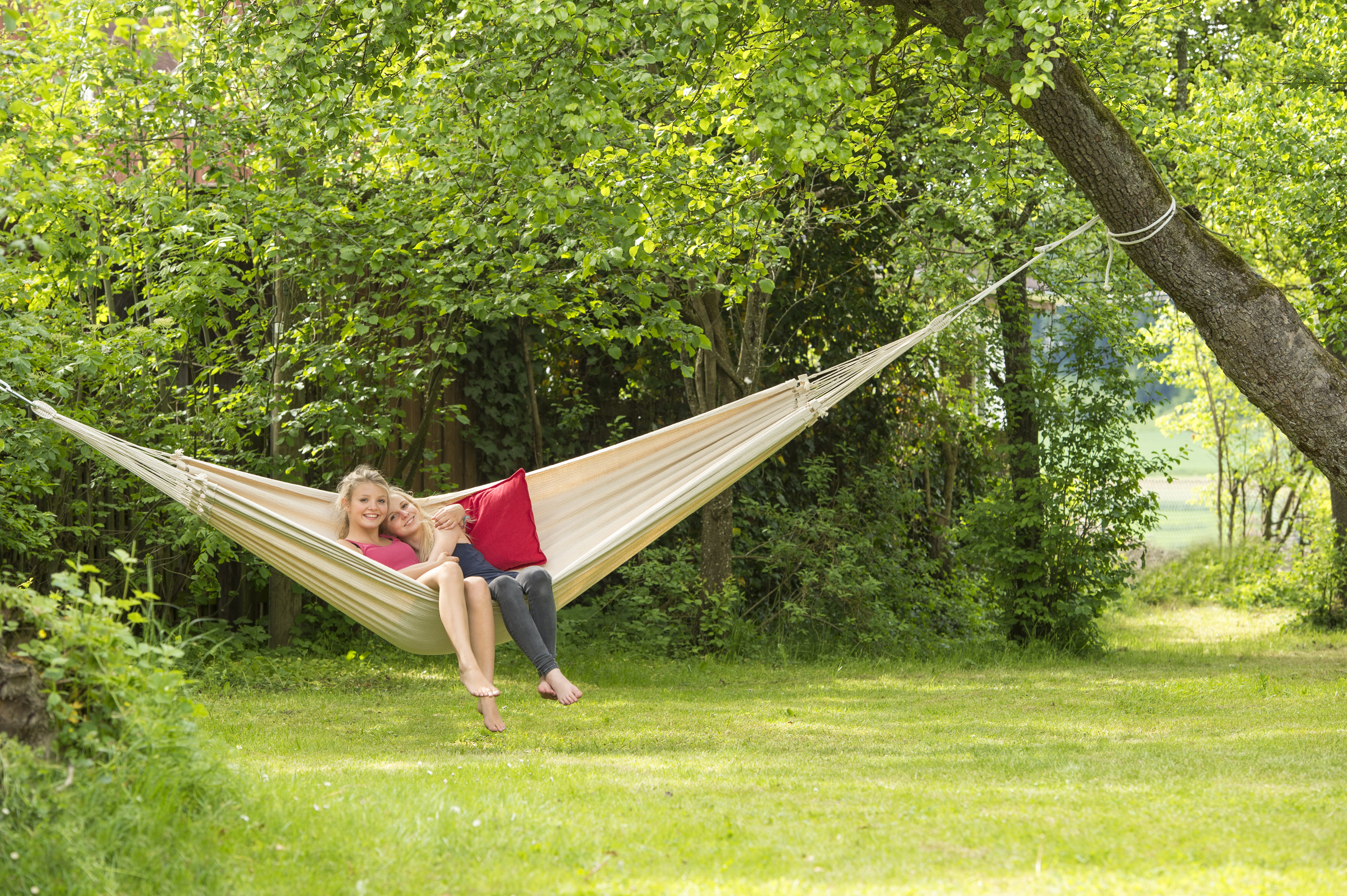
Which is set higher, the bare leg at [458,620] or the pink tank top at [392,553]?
the pink tank top at [392,553]

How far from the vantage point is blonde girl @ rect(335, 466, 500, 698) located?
2.96 m

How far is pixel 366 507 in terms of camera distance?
3326 mm

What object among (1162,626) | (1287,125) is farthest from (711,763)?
(1162,626)

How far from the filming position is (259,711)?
11.6 ft

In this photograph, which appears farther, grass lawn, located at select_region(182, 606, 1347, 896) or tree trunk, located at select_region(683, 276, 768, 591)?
tree trunk, located at select_region(683, 276, 768, 591)

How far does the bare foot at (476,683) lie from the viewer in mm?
2965

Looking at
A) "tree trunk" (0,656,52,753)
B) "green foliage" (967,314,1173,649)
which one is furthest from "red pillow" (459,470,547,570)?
"green foliage" (967,314,1173,649)

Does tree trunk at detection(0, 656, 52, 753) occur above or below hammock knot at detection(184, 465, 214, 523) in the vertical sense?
below

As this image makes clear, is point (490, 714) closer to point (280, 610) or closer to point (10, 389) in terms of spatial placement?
point (10, 389)

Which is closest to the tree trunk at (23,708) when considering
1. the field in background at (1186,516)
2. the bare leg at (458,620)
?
the bare leg at (458,620)

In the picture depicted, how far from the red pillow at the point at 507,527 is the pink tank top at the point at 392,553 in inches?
7.0

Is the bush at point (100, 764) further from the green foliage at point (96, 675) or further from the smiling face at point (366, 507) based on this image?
the smiling face at point (366, 507)

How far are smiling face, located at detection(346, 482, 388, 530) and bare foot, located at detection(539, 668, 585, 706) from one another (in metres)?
0.72

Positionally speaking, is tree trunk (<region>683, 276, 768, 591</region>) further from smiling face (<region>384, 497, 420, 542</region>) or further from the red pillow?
smiling face (<region>384, 497, 420, 542</region>)
